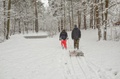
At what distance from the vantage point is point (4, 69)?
9.48 meters

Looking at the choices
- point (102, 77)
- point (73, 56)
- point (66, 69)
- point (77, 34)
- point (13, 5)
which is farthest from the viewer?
point (13, 5)

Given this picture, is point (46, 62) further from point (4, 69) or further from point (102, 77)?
point (102, 77)

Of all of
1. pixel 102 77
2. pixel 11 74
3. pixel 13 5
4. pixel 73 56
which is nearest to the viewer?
pixel 102 77

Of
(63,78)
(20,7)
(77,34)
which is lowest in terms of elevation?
(63,78)

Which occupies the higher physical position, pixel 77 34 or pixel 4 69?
pixel 77 34

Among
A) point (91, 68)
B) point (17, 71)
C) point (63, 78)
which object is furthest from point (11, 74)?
point (91, 68)

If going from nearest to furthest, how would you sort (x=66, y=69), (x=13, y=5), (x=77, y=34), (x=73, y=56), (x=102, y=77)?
(x=102, y=77) → (x=66, y=69) → (x=73, y=56) → (x=77, y=34) → (x=13, y=5)

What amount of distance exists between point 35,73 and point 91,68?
2922 mm

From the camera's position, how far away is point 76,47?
1683 centimetres

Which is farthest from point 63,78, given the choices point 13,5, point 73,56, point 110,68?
point 13,5

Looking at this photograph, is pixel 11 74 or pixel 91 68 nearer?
pixel 11 74

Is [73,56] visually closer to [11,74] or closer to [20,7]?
[11,74]

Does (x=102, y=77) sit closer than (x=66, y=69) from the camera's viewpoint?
Yes

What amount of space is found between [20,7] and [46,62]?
123ft
